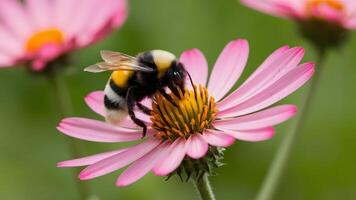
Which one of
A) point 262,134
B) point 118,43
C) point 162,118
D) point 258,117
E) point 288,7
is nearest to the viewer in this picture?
point 262,134

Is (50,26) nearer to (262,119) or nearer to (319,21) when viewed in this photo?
(319,21)

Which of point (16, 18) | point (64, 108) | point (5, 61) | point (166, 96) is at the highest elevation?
point (16, 18)

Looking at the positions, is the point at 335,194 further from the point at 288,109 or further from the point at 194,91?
the point at 288,109

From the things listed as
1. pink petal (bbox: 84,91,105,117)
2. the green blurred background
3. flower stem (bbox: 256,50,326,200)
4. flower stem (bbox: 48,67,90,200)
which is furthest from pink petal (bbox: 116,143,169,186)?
the green blurred background

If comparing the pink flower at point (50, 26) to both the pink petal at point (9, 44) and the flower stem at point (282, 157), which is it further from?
the flower stem at point (282, 157)

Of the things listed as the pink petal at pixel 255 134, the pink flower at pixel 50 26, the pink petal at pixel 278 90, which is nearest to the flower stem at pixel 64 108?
the pink flower at pixel 50 26

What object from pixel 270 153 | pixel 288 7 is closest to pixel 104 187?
pixel 270 153

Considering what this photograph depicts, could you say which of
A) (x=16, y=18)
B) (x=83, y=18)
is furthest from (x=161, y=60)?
(x=16, y=18)
